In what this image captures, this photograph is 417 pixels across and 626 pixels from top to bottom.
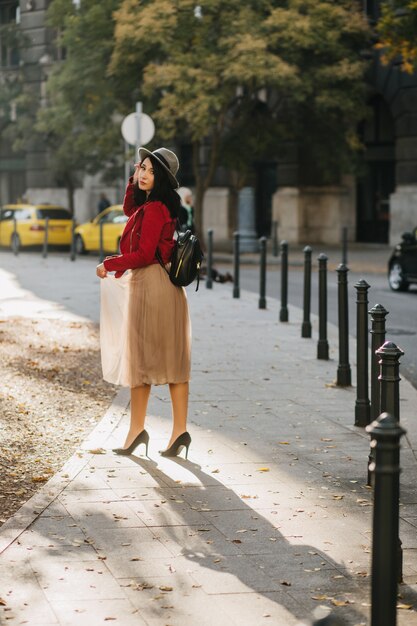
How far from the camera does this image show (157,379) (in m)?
8.06

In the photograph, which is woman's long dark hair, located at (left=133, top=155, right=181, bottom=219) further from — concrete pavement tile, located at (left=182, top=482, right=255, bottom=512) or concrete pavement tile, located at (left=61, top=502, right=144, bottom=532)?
concrete pavement tile, located at (left=61, top=502, right=144, bottom=532)

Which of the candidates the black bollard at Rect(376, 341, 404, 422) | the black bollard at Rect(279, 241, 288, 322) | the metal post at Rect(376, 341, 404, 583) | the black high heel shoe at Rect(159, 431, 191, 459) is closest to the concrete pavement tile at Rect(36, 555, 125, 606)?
the metal post at Rect(376, 341, 404, 583)

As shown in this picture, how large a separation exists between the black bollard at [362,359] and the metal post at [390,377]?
313 cm

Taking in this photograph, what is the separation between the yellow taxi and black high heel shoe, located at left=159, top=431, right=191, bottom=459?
2458cm

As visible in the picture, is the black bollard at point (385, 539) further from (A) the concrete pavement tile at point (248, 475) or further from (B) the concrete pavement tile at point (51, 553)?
(A) the concrete pavement tile at point (248, 475)

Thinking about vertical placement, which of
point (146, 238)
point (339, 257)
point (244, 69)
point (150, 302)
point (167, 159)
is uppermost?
point (244, 69)

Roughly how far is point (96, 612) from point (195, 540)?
3.72ft

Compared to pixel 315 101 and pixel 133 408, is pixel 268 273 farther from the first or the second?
pixel 133 408

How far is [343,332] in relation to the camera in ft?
35.1

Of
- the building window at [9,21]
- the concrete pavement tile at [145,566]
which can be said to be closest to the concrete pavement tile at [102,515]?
the concrete pavement tile at [145,566]

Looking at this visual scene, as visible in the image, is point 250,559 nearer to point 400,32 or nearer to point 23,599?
point 23,599

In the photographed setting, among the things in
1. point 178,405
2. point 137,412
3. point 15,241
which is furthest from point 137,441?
point 15,241

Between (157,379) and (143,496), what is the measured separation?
1.19 meters

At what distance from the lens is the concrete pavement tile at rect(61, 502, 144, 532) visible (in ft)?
21.0
